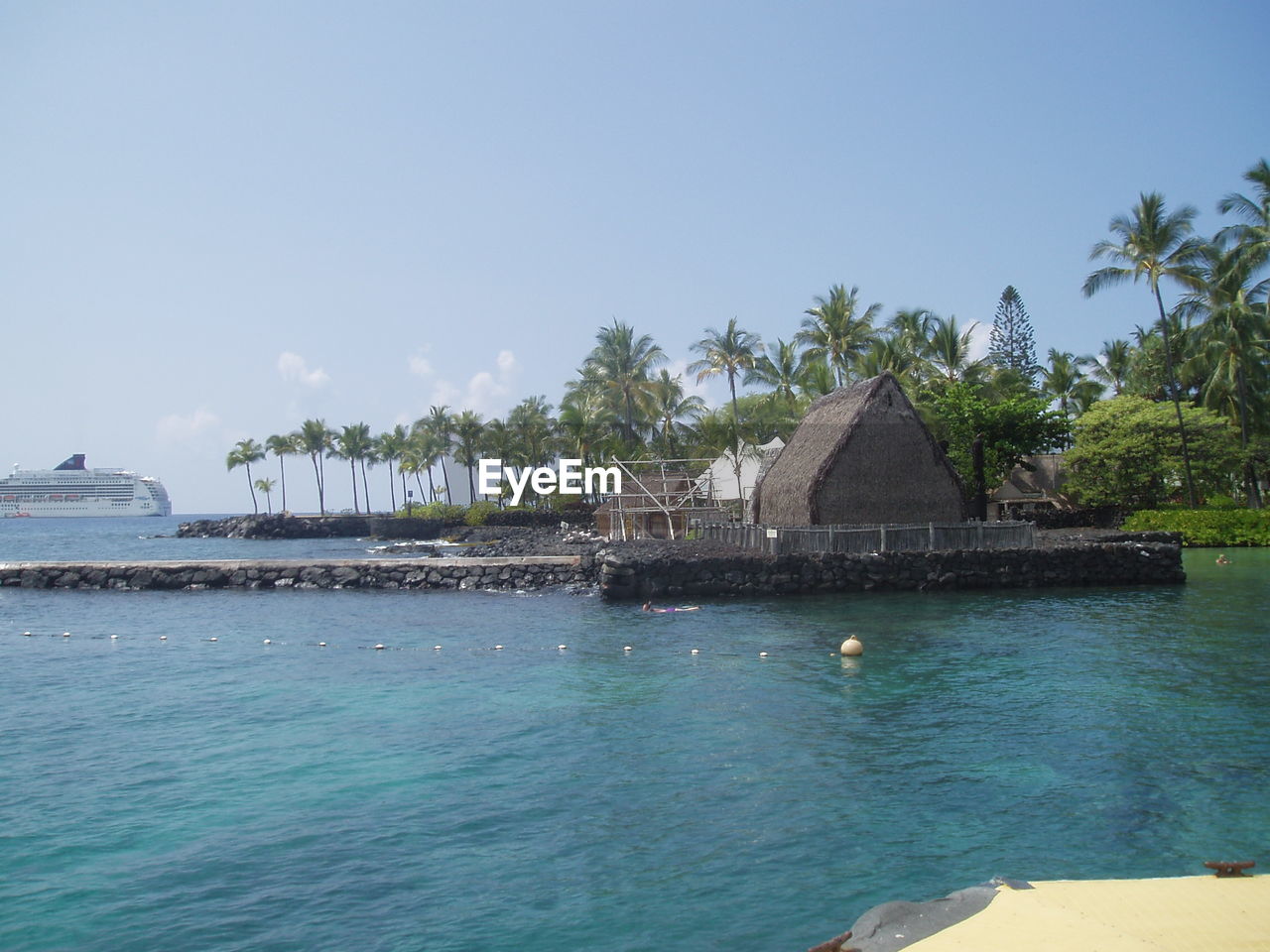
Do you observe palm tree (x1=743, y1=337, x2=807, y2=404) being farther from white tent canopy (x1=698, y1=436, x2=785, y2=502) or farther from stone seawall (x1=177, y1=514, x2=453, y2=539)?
stone seawall (x1=177, y1=514, x2=453, y2=539)

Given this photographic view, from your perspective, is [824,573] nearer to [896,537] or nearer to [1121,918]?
[896,537]

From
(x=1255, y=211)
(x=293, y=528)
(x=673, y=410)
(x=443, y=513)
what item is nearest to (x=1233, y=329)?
(x=1255, y=211)

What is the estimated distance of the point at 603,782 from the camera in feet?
32.0

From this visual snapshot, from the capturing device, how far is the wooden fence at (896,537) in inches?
1072

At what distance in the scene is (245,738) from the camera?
12070 mm

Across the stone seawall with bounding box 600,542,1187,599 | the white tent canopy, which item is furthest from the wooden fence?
the white tent canopy

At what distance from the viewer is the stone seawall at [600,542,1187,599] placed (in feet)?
87.7

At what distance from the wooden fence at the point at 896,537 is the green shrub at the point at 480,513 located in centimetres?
4489

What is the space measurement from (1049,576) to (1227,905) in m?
23.5

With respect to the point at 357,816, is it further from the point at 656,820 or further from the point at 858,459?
the point at 858,459

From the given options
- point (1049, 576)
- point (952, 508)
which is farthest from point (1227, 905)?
point (952, 508)

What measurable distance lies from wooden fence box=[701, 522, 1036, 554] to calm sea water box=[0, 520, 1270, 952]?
7721 mm

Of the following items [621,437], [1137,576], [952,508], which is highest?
[621,437]

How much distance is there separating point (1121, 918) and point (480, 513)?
2650 inches
